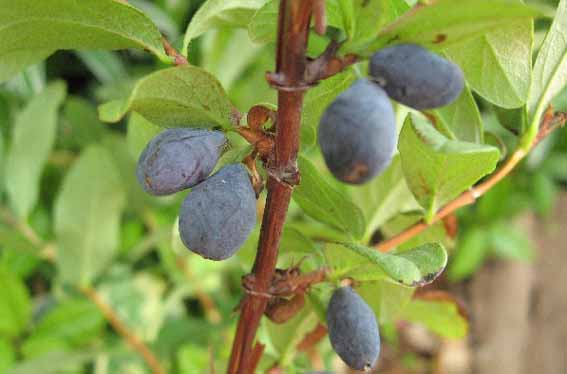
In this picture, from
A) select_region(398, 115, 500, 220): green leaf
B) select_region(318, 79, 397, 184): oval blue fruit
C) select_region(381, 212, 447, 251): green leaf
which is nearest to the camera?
select_region(318, 79, 397, 184): oval blue fruit

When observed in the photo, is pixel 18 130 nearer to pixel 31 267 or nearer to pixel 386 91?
pixel 31 267

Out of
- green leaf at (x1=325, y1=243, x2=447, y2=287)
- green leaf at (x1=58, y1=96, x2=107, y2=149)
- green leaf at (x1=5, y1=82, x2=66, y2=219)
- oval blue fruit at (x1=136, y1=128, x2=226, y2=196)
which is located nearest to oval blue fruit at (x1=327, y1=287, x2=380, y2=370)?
green leaf at (x1=325, y1=243, x2=447, y2=287)

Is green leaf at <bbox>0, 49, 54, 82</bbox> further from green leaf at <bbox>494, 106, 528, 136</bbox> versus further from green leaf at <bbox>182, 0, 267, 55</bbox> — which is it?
green leaf at <bbox>494, 106, 528, 136</bbox>

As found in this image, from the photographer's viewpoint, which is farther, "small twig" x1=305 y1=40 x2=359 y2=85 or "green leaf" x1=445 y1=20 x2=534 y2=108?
"green leaf" x1=445 y1=20 x2=534 y2=108

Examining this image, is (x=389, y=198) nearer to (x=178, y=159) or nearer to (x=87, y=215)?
(x=178, y=159)

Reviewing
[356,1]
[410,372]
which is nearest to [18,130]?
[356,1]

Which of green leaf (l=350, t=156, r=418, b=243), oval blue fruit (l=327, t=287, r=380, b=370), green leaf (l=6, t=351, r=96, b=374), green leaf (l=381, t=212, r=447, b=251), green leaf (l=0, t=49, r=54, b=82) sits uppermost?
green leaf (l=0, t=49, r=54, b=82)
